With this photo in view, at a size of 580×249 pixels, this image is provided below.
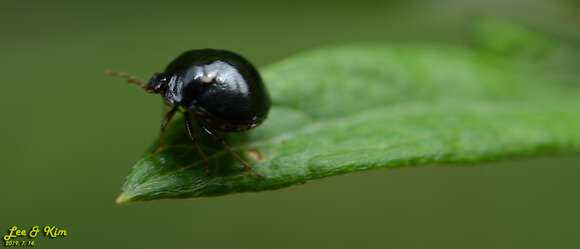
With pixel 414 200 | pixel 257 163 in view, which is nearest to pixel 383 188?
pixel 414 200

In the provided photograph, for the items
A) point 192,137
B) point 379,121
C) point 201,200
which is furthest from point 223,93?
point 201,200

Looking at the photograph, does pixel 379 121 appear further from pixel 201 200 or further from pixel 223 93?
pixel 201 200

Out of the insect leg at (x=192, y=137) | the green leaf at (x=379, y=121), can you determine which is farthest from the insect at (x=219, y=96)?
the green leaf at (x=379, y=121)

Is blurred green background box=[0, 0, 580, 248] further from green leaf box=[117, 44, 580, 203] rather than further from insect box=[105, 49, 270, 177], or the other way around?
insect box=[105, 49, 270, 177]

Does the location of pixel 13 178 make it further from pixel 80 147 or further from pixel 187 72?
pixel 187 72

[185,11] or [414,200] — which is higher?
[185,11]

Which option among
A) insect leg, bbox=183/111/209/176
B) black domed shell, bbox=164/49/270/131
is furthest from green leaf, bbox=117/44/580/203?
black domed shell, bbox=164/49/270/131

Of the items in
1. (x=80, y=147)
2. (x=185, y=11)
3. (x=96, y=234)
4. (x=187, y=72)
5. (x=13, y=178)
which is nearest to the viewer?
(x=187, y=72)
